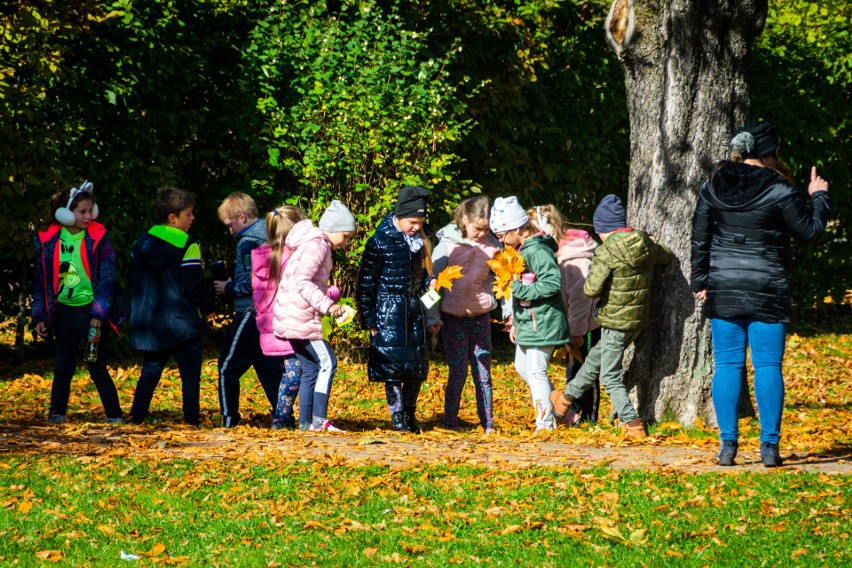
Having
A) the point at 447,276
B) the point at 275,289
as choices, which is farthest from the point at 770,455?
the point at 275,289

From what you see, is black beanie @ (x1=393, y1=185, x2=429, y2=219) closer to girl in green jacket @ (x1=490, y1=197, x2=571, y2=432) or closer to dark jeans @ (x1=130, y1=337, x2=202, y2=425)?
girl in green jacket @ (x1=490, y1=197, x2=571, y2=432)

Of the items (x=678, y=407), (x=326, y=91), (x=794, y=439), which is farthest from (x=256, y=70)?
(x=794, y=439)

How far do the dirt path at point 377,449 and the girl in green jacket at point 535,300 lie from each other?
0.60 metres

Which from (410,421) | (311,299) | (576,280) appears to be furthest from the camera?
(576,280)

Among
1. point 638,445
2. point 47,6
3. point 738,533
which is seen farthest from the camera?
point 47,6

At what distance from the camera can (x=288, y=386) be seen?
336 inches

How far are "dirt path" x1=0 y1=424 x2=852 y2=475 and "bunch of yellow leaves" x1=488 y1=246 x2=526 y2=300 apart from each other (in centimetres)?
110

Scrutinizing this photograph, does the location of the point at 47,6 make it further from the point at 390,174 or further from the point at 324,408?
the point at 324,408

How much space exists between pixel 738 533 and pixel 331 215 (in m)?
4.05

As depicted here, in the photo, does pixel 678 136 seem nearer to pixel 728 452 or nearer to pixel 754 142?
pixel 754 142

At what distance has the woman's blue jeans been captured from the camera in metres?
6.43

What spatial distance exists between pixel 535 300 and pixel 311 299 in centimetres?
168

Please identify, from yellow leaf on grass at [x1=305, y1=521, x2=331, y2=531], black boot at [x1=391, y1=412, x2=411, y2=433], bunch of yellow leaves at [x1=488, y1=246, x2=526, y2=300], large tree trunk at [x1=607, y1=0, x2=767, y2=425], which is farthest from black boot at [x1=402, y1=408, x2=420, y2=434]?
yellow leaf on grass at [x1=305, y1=521, x2=331, y2=531]

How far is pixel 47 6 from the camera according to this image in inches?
422
